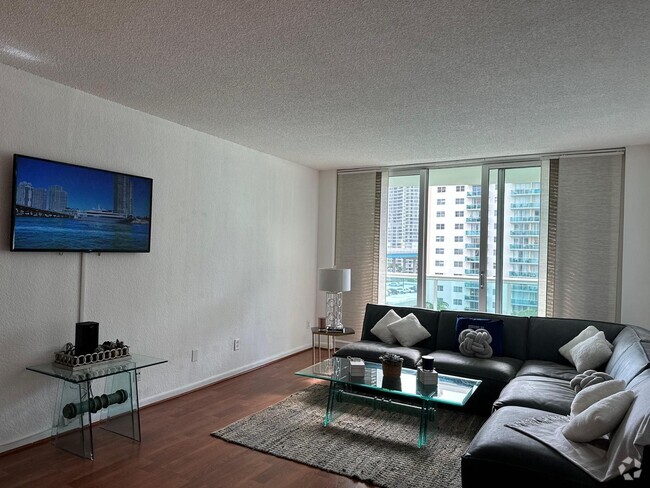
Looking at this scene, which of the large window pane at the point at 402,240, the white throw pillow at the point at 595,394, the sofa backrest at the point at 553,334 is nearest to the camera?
the white throw pillow at the point at 595,394

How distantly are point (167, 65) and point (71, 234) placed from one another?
4.62ft

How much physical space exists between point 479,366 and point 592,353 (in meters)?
0.90

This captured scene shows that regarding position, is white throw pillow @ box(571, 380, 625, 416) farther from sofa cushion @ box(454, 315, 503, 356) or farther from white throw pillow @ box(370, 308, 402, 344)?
white throw pillow @ box(370, 308, 402, 344)

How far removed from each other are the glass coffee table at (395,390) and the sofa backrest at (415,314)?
3.07ft

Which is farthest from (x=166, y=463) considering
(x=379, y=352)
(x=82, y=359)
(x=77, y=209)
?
(x=379, y=352)

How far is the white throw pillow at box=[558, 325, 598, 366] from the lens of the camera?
13.1ft

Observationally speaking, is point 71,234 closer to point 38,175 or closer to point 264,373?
point 38,175

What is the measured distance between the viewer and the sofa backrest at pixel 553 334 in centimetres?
416

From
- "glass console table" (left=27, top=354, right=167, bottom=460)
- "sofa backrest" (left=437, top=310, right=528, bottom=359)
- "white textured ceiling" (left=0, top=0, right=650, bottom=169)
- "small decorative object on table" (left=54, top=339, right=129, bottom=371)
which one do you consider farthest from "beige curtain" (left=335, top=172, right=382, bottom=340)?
"small decorative object on table" (left=54, top=339, right=129, bottom=371)

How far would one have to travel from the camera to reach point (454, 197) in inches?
224

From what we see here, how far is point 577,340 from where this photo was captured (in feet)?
13.2

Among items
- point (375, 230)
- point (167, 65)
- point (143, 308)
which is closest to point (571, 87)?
point (167, 65)

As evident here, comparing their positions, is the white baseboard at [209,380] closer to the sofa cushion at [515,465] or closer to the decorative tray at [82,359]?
the decorative tray at [82,359]

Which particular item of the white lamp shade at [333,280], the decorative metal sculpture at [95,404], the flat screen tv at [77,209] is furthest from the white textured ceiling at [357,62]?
the decorative metal sculpture at [95,404]
